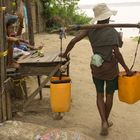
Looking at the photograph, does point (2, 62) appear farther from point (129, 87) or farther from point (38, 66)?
point (129, 87)

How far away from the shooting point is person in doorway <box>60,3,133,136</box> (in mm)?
5938

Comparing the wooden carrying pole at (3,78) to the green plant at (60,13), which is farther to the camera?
the green plant at (60,13)

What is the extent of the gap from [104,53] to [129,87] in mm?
549

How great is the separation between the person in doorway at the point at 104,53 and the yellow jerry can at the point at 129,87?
11cm

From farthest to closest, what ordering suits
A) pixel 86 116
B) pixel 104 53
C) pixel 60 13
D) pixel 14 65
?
pixel 60 13 → pixel 86 116 → pixel 14 65 → pixel 104 53

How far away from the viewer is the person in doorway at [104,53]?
19.5 ft

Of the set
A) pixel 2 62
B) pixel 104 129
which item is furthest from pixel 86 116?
pixel 2 62

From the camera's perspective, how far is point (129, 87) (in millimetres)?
5984

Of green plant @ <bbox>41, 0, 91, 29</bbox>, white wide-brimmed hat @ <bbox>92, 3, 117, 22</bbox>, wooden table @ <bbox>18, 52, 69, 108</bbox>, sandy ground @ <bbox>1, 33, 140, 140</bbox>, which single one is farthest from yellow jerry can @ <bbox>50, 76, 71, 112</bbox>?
green plant @ <bbox>41, 0, 91, 29</bbox>

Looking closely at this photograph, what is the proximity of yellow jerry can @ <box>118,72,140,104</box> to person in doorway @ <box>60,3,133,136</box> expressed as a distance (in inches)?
4.2

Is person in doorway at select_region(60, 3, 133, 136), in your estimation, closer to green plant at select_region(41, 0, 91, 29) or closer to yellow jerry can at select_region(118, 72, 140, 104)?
yellow jerry can at select_region(118, 72, 140, 104)

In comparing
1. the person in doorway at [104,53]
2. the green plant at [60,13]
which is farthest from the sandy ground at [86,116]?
the green plant at [60,13]

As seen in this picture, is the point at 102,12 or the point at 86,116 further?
the point at 86,116

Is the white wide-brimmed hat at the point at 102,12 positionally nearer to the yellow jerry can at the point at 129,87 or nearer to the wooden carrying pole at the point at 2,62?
the yellow jerry can at the point at 129,87
